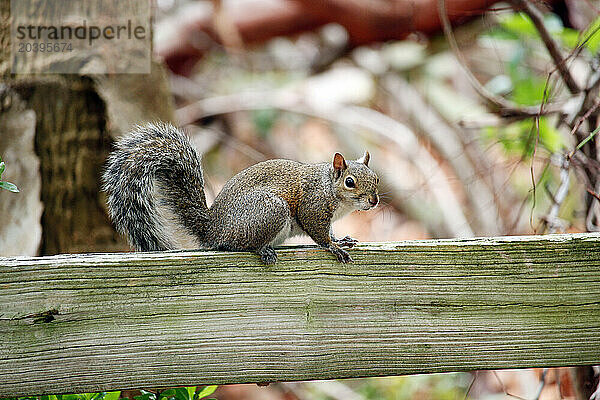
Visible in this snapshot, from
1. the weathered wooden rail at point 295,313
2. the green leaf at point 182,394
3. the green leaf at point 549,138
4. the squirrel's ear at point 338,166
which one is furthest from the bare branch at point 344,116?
the green leaf at point 182,394

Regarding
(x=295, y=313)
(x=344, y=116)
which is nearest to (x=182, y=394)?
(x=295, y=313)

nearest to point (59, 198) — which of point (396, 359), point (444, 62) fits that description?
point (396, 359)

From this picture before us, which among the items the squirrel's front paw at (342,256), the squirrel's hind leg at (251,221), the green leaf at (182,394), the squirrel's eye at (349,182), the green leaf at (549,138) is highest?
the green leaf at (549,138)

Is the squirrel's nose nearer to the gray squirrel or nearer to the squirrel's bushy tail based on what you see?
the gray squirrel

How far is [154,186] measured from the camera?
1198 millimetres

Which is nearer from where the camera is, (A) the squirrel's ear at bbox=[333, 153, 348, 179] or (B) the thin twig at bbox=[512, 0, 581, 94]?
(A) the squirrel's ear at bbox=[333, 153, 348, 179]

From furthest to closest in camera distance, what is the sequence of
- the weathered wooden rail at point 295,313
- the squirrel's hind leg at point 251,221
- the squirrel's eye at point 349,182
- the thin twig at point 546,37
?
the thin twig at point 546,37, the squirrel's eye at point 349,182, the squirrel's hind leg at point 251,221, the weathered wooden rail at point 295,313

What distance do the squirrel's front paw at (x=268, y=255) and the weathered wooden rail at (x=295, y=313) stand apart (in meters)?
0.01

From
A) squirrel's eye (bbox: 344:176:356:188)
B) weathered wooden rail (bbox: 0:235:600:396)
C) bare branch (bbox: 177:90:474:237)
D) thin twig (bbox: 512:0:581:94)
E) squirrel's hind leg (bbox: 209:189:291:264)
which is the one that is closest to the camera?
weathered wooden rail (bbox: 0:235:600:396)

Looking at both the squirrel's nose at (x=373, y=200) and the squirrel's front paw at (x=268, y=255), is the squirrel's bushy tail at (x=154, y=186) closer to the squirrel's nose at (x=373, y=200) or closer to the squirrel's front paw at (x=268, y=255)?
the squirrel's front paw at (x=268, y=255)

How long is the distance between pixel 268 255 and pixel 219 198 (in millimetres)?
313

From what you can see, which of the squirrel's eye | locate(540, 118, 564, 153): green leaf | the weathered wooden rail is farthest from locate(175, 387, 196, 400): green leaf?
locate(540, 118, 564, 153): green leaf

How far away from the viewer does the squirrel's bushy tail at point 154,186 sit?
1.12 meters

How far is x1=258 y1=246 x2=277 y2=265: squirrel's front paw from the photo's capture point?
3.13 feet
